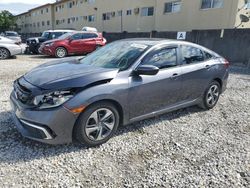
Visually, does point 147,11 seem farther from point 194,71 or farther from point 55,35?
point 194,71

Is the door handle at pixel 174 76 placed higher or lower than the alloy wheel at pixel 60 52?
higher

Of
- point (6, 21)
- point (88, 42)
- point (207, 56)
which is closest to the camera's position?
point (207, 56)

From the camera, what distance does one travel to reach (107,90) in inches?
126

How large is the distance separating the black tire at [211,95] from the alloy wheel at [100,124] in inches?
91.5

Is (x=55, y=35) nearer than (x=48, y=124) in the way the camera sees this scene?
No

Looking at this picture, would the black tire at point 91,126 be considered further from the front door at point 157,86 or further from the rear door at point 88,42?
the rear door at point 88,42

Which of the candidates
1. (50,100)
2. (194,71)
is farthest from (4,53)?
(194,71)

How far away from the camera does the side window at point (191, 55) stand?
4311 millimetres

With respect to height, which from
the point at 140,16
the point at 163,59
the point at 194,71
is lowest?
the point at 194,71

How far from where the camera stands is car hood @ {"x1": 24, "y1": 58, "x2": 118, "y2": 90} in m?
3.03

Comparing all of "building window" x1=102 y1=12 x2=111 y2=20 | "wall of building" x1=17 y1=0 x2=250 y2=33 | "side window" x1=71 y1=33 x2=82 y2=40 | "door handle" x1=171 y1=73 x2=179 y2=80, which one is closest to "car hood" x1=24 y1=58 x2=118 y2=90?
"door handle" x1=171 y1=73 x2=179 y2=80

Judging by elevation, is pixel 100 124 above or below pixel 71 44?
below

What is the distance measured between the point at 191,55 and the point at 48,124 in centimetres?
301

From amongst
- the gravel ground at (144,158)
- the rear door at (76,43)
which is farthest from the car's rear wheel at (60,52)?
the gravel ground at (144,158)
